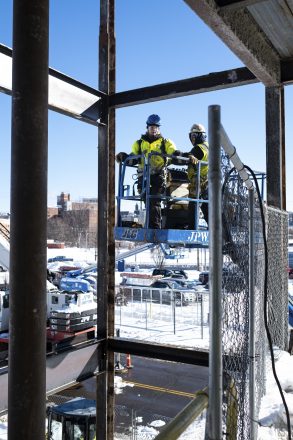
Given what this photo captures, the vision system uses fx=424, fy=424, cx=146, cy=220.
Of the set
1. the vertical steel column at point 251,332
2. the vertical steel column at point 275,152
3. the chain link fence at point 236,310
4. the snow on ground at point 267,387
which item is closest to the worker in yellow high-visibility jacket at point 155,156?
the snow on ground at point 267,387

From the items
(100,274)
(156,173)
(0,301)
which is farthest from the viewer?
(0,301)

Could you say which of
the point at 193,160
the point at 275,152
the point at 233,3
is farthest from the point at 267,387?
the point at 193,160

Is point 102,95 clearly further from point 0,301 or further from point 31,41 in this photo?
point 0,301

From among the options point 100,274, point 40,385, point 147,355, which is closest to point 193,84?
point 100,274

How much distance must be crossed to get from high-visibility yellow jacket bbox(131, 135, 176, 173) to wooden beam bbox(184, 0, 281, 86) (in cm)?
446

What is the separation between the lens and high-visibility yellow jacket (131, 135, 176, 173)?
358 inches

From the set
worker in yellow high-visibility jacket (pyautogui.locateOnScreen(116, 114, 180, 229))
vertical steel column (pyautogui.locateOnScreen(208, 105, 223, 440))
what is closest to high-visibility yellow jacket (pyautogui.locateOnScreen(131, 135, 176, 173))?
worker in yellow high-visibility jacket (pyautogui.locateOnScreen(116, 114, 180, 229))

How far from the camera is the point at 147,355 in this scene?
5.27 metres

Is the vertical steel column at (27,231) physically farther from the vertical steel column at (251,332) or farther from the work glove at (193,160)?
the work glove at (193,160)

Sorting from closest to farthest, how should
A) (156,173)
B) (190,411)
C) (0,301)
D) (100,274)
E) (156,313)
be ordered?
(190,411), (100,274), (156,173), (0,301), (156,313)

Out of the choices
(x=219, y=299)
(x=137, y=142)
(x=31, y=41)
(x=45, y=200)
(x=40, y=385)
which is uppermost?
(x=137, y=142)

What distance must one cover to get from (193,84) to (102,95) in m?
1.23

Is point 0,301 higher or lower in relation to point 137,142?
lower

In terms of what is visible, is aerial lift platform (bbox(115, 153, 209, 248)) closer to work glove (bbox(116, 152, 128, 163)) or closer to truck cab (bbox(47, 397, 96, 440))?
work glove (bbox(116, 152, 128, 163))
